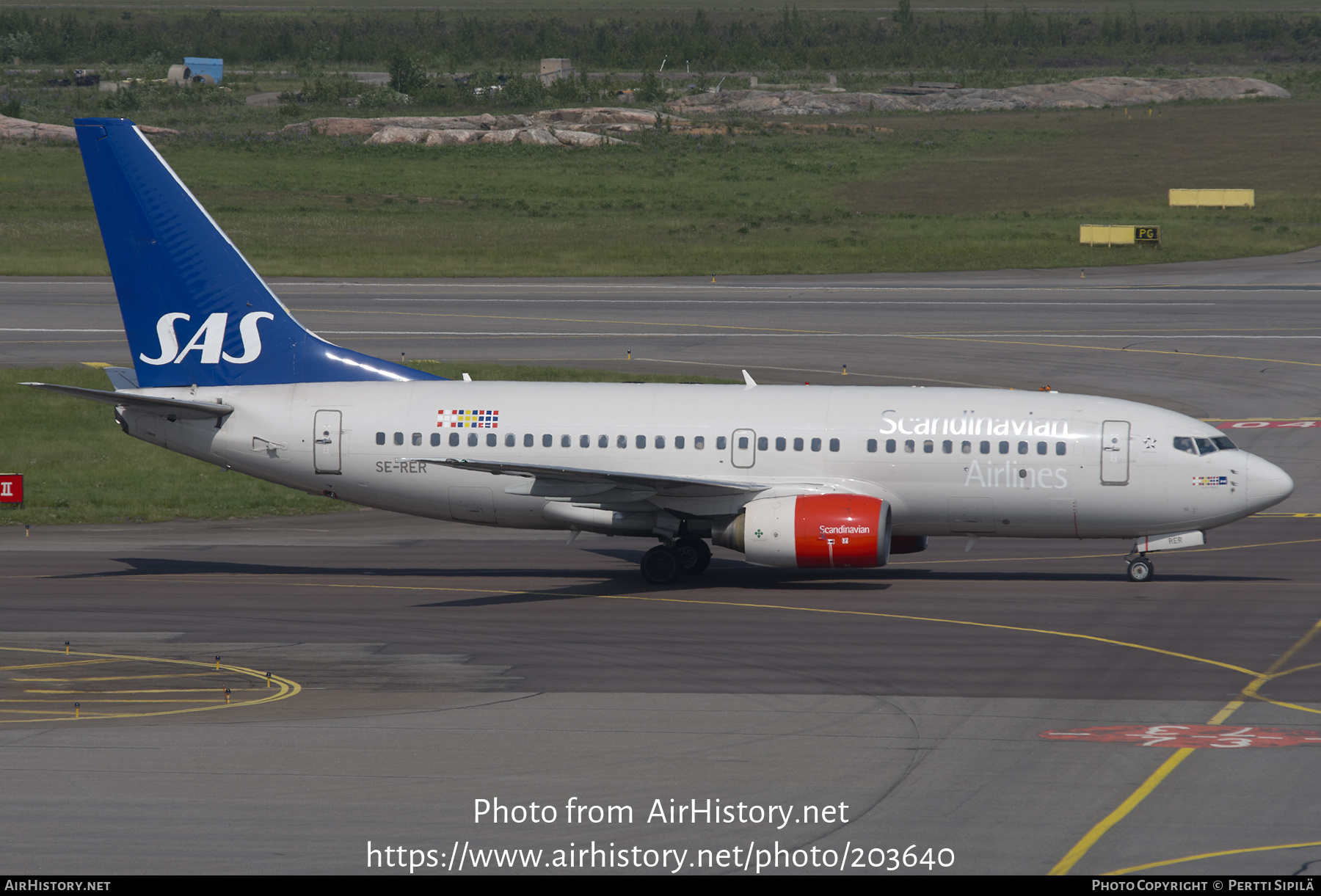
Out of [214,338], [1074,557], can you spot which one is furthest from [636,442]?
[1074,557]

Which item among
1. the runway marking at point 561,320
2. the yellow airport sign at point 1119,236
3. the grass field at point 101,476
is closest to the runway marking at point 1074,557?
the grass field at point 101,476

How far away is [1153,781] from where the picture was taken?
71.8 ft

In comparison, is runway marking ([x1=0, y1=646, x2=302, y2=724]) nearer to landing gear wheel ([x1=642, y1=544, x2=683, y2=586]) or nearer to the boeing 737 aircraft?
the boeing 737 aircraft

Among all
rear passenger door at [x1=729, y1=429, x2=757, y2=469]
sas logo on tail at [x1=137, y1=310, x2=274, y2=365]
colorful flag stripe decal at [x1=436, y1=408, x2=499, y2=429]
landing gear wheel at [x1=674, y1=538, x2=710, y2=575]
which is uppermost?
sas logo on tail at [x1=137, y1=310, x2=274, y2=365]

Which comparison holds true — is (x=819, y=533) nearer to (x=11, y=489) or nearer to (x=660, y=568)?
(x=660, y=568)

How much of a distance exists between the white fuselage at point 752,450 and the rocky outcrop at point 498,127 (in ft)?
397

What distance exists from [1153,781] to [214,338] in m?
25.6

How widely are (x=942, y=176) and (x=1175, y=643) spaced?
10632 centimetres

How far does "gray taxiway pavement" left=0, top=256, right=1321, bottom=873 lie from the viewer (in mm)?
19828

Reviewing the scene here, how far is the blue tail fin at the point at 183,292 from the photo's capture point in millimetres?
37438

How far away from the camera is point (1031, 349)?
67.4 meters

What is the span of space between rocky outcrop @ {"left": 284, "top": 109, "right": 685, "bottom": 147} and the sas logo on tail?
11944cm

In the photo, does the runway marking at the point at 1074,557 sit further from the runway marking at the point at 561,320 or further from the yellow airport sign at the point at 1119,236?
the yellow airport sign at the point at 1119,236

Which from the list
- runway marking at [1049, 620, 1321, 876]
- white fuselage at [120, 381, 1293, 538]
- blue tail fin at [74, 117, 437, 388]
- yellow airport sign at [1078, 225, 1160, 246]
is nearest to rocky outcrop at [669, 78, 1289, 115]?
yellow airport sign at [1078, 225, 1160, 246]
